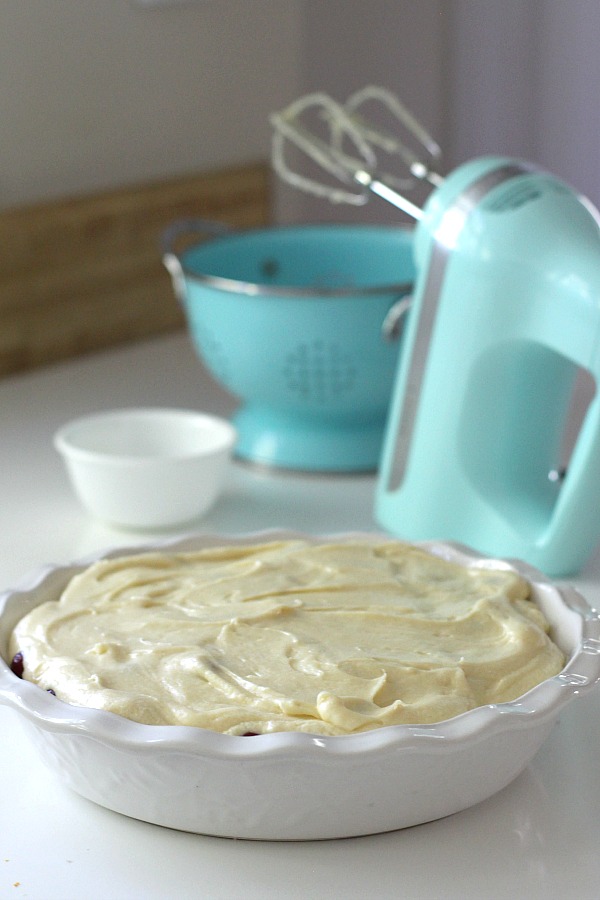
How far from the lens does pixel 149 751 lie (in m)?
0.62

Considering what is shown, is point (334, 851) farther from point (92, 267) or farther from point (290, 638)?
point (92, 267)

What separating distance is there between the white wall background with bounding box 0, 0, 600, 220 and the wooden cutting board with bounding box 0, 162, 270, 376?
Answer: 49 millimetres

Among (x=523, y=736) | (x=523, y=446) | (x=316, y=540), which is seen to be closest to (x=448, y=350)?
(x=523, y=446)

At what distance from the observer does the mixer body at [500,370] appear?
0.98 metres

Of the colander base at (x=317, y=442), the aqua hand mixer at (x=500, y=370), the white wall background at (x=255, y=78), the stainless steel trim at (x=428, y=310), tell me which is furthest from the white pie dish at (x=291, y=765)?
the white wall background at (x=255, y=78)

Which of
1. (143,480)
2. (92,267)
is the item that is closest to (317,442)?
(143,480)

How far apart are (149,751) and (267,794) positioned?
63mm

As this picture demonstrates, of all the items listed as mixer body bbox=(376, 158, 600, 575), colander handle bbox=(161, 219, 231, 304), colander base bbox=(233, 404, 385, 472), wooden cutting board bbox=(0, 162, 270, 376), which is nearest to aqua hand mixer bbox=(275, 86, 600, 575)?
mixer body bbox=(376, 158, 600, 575)

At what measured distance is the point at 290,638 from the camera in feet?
2.46

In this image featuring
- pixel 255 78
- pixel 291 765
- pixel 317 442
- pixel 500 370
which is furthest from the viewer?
pixel 255 78

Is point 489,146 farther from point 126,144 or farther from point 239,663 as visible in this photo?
point 239,663

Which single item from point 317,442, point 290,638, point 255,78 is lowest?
point 317,442

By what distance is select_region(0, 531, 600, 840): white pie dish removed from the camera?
24.2 inches

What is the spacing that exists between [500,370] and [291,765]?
1.69ft
